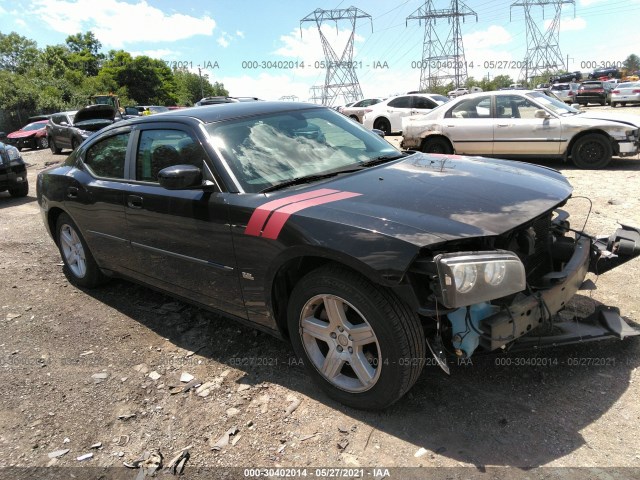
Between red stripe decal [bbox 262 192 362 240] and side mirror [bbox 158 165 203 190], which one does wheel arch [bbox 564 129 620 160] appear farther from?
side mirror [bbox 158 165 203 190]

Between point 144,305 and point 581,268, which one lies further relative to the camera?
point 144,305

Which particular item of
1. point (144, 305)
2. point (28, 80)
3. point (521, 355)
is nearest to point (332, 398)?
point (521, 355)

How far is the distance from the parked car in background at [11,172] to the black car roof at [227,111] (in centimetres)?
721

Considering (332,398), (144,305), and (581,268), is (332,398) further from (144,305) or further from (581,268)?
(144,305)

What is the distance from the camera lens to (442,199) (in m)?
2.61

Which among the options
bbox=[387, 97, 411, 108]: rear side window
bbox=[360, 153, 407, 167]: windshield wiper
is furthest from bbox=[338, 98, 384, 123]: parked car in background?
bbox=[360, 153, 407, 167]: windshield wiper

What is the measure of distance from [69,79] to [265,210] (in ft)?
166

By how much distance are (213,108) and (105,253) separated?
159 cm

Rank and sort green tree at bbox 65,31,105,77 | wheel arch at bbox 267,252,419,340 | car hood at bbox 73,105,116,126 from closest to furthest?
wheel arch at bbox 267,252,419,340, car hood at bbox 73,105,116,126, green tree at bbox 65,31,105,77

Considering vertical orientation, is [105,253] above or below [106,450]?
above

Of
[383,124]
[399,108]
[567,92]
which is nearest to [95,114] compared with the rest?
[383,124]

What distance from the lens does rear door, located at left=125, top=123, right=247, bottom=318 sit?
300 cm

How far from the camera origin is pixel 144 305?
14.2 feet

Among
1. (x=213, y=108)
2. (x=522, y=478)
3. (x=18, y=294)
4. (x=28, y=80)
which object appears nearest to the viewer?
(x=522, y=478)
